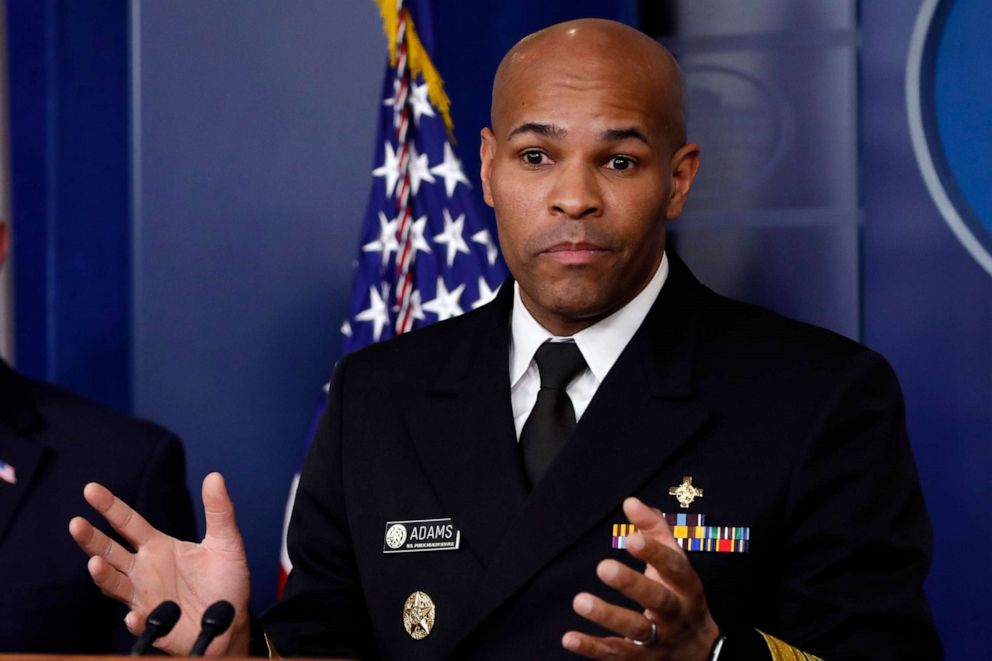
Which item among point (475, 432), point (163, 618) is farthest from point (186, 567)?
point (475, 432)

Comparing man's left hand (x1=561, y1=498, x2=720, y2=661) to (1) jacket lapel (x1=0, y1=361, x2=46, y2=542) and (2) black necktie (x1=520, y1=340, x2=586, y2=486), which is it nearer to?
(2) black necktie (x1=520, y1=340, x2=586, y2=486)

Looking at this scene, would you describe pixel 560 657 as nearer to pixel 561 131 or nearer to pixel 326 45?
pixel 561 131

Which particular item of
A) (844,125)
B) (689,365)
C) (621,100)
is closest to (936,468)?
(844,125)

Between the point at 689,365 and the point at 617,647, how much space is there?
575mm

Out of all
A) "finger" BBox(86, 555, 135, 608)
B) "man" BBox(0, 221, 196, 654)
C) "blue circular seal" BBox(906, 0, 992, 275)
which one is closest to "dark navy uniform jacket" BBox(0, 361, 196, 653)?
"man" BBox(0, 221, 196, 654)

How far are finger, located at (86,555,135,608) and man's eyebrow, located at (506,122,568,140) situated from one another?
78cm

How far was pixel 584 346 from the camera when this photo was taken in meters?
1.99

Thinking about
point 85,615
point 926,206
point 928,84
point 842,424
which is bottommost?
point 85,615

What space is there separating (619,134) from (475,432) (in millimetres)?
453

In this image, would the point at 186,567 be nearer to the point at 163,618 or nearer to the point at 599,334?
the point at 163,618

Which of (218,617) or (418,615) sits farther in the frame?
(418,615)

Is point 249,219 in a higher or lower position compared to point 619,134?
lower

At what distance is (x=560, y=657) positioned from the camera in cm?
180

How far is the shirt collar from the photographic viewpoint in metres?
Result: 1.99
